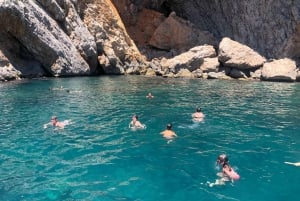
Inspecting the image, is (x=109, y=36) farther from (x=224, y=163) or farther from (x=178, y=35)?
(x=224, y=163)

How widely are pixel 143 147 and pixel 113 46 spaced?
40388mm

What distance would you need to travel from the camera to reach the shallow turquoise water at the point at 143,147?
48.8 ft

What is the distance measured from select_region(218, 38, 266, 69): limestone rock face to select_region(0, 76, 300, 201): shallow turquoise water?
17662 mm

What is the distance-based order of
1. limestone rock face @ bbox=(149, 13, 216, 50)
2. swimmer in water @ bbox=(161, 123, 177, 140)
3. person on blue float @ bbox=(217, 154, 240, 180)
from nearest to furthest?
1. person on blue float @ bbox=(217, 154, 240, 180)
2. swimmer in water @ bbox=(161, 123, 177, 140)
3. limestone rock face @ bbox=(149, 13, 216, 50)

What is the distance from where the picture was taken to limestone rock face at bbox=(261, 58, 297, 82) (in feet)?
170

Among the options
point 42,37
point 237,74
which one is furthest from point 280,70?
point 42,37

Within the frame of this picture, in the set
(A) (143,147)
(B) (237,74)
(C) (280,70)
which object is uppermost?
(C) (280,70)

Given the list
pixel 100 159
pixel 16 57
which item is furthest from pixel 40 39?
pixel 100 159

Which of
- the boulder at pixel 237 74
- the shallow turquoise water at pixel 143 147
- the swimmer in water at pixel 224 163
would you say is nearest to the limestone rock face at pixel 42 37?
the shallow turquoise water at pixel 143 147

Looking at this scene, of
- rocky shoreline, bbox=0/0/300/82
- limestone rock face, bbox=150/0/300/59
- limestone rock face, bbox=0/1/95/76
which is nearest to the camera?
limestone rock face, bbox=0/1/95/76

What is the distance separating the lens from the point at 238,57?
180ft

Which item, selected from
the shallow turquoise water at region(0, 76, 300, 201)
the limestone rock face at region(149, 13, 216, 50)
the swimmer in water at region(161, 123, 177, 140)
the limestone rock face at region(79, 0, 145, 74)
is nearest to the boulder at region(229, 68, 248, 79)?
the limestone rock face at region(149, 13, 216, 50)

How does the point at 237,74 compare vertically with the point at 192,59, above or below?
below

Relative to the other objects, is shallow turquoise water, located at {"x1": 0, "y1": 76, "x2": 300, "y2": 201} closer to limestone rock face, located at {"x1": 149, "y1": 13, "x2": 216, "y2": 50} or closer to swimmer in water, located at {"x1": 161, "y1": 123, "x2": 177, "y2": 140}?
swimmer in water, located at {"x1": 161, "y1": 123, "x2": 177, "y2": 140}
